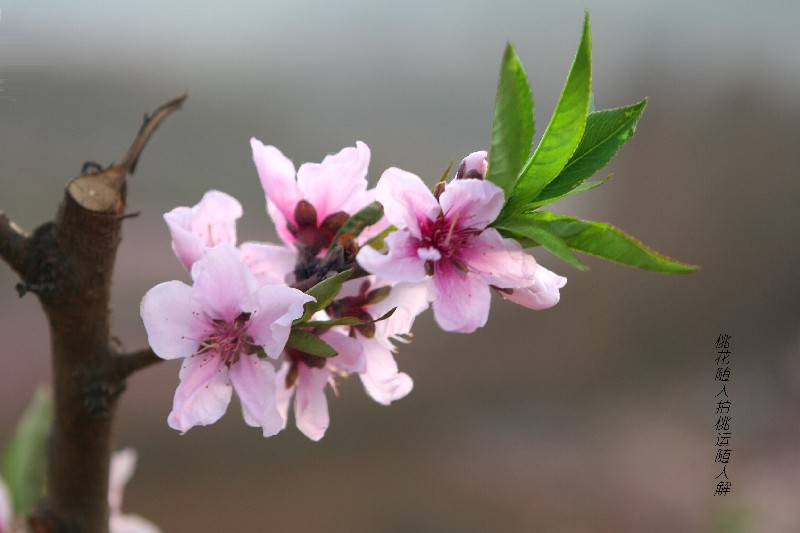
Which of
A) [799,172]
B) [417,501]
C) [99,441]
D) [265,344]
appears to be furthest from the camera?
[799,172]

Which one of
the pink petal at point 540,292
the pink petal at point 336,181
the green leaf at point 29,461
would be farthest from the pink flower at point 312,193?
the green leaf at point 29,461

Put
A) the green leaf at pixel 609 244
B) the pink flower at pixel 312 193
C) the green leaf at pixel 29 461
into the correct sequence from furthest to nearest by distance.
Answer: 1. the green leaf at pixel 29 461
2. the pink flower at pixel 312 193
3. the green leaf at pixel 609 244

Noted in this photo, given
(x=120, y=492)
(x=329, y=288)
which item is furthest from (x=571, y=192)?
(x=120, y=492)

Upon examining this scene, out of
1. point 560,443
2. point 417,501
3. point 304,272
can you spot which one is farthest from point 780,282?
point 304,272

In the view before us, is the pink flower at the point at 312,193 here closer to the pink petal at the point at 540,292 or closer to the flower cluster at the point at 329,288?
the flower cluster at the point at 329,288

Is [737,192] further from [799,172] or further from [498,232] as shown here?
[498,232]

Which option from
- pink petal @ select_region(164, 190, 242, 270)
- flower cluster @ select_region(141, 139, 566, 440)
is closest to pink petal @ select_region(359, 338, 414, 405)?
flower cluster @ select_region(141, 139, 566, 440)

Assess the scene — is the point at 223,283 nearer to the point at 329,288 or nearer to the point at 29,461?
the point at 329,288
